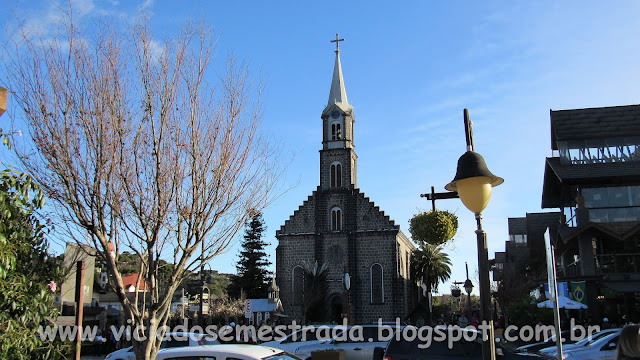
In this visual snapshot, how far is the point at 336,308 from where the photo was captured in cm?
4712

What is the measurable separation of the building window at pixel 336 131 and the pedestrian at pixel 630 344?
46349 mm

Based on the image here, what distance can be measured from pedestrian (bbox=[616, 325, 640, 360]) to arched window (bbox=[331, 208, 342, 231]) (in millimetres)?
43741

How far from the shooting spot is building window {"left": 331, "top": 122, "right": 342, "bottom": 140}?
2024 inches

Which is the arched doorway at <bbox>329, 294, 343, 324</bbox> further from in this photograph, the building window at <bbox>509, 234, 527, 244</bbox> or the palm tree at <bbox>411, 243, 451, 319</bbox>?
the building window at <bbox>509, 234, 527, 244</bbox>

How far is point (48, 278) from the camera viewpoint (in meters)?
7.70

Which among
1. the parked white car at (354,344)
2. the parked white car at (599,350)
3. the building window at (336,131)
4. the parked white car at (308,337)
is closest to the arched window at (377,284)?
the building window at (336,131)

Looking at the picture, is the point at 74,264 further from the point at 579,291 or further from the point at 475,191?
the point at 579,291

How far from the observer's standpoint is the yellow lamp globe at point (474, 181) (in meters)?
5.90

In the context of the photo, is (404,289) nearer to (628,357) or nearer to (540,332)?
(540,332)

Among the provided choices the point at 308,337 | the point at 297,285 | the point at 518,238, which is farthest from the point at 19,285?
the point at 518,238

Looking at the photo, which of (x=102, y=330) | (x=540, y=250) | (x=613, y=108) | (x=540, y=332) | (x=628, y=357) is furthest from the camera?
(x=540, y=250)

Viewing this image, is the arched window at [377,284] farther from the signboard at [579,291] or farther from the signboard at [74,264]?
the signboard at [74,264]

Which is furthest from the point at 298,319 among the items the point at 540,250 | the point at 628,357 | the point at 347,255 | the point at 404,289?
the point at 628,357

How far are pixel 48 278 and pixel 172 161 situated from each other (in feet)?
7.87
